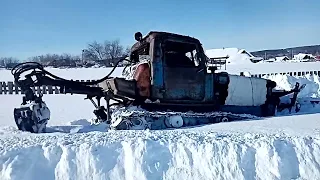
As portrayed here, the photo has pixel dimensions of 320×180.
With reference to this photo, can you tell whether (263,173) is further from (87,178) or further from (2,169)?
(2,169)

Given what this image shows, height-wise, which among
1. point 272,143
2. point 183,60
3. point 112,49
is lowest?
point 272,143

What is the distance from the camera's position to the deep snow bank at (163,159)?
4113mm

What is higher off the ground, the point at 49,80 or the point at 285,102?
the point at 49,80

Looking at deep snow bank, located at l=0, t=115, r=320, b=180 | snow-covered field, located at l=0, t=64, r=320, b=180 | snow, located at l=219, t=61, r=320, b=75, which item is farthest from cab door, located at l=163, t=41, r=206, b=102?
snow, located at l=219, t=61, r=320, b=75

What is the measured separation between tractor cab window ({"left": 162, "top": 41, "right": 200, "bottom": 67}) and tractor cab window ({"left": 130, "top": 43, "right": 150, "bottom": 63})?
465 millimetres

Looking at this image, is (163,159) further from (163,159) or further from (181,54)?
(181,54)

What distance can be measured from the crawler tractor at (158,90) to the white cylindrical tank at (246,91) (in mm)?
25

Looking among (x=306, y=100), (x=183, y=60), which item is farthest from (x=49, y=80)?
(x=306, y=100)

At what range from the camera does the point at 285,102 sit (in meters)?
9.74

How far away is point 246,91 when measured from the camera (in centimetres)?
857

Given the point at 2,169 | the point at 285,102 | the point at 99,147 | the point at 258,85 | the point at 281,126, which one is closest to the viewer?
the point at 2,169

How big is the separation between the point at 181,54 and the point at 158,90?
1135mm

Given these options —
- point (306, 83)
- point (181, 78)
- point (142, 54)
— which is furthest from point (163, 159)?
point (306, 83)

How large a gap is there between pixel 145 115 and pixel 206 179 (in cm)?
338
